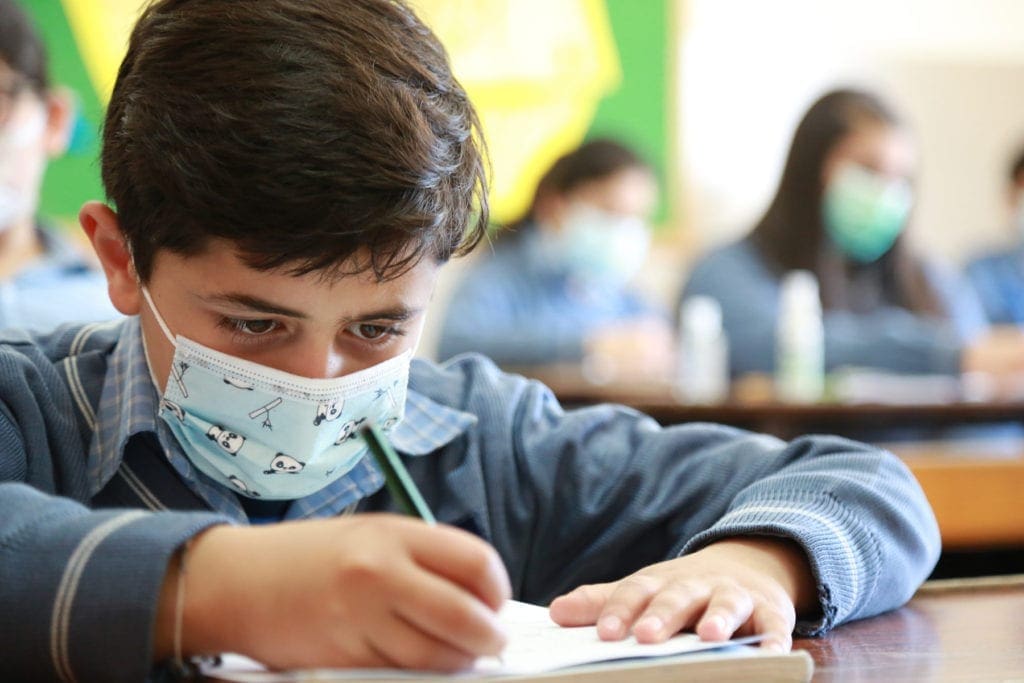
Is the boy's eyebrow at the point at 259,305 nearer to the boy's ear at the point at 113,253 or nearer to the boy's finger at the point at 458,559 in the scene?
the boy's ear at the point at 113,253

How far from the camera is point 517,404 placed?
1027 mm

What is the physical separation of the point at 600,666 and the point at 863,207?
120 inches

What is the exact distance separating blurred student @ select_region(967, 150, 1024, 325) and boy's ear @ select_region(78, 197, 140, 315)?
4.14 metres

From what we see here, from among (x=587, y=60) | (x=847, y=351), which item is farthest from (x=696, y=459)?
(x=587, y=60)

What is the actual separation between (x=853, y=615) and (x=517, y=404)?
1.10 feet

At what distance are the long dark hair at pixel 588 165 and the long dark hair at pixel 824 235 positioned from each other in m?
0.51

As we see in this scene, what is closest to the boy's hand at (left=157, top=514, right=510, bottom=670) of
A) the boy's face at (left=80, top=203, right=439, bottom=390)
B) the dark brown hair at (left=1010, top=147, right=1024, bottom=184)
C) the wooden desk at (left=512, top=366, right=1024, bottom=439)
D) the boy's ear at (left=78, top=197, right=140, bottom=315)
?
the boy's face at (left=80, top=203, right=439, bottom=390)

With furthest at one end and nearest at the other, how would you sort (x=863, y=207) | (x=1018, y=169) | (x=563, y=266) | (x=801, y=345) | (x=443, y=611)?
(x=1018, y=169) → (x=563, y=266) → (x=863, y=207) → (x=801, y=345) → (x=443, y=611)

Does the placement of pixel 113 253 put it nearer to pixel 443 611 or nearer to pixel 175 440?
pixel 175 440

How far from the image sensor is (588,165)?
3830 millimetres

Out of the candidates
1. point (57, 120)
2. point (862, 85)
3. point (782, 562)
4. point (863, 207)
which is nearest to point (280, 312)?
point (782, 562)

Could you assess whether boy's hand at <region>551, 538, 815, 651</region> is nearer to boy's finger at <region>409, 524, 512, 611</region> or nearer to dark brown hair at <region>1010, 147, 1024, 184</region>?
boy's finger at <region>409, 524, 512, 611</region>

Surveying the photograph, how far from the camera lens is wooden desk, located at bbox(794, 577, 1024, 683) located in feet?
2.14

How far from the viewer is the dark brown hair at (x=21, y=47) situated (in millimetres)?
1821
